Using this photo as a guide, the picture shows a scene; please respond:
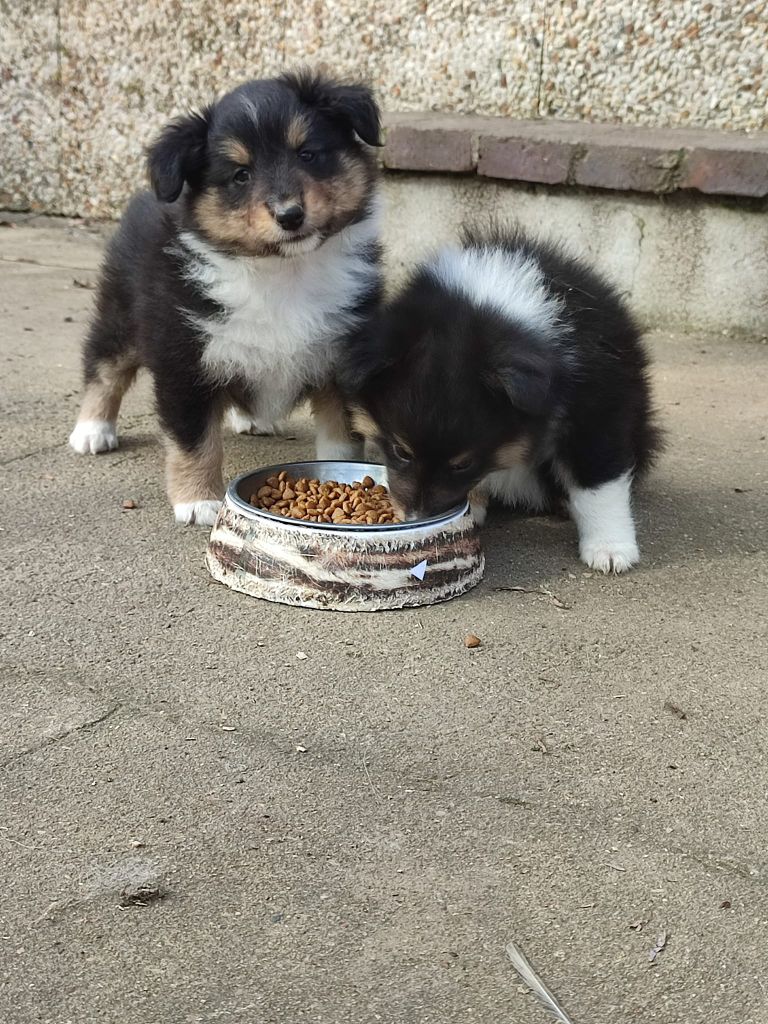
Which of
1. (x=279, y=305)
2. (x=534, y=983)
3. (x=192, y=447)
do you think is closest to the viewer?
(x=534, y=983)

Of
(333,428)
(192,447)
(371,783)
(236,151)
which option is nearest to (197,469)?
(192,447)

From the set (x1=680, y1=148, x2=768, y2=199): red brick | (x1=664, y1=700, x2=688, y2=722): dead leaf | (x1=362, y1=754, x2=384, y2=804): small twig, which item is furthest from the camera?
(x1=680, y1=148, x2=768, y2=199): red brick

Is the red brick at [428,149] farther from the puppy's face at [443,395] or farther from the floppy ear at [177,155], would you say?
the puppy's face at [443,395]

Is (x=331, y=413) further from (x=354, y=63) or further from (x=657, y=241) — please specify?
(x=354, y=63)

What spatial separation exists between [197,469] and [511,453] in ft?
3.69

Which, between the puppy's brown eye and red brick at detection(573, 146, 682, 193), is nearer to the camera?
the puppy's brown eye

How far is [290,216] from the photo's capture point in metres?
3.65

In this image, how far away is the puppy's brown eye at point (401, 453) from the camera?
358cm

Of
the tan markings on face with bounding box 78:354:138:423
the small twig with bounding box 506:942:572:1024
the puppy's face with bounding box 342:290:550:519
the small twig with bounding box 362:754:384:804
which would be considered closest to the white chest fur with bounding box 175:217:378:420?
the puppy's face with bounding box 342:290:550:519

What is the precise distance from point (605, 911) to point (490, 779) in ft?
1.59

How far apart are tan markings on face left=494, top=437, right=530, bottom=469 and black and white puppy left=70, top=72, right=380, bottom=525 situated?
0.76 meters

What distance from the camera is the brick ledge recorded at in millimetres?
6289

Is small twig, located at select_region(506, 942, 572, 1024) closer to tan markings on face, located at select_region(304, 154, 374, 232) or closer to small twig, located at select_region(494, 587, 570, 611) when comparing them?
small twig, located at select_region(494, 587, 570, 611)

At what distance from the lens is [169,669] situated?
318cm
